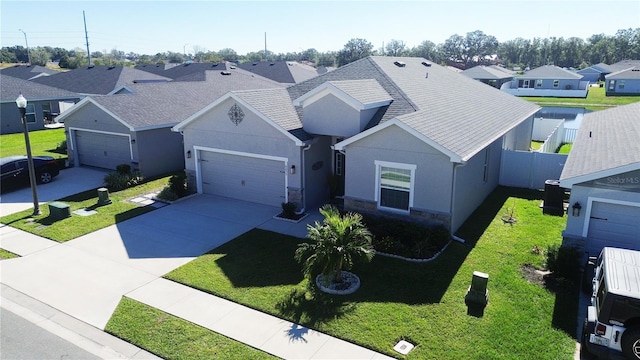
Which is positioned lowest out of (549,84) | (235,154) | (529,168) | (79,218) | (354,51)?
(79,218)

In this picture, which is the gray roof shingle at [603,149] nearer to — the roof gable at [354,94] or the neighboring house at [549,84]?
the roof gable at [354,94]

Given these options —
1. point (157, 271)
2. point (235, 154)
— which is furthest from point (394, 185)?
point (157, 271)

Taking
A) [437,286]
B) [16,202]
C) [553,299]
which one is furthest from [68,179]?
[553,299]

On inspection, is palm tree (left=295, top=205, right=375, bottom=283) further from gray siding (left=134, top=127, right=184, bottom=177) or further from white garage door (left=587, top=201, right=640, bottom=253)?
gray siding (left=134, top=127, right=184, bottom=177)

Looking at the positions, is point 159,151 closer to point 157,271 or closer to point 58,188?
point 58,188

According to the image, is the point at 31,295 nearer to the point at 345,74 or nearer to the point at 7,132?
the point at 345,74

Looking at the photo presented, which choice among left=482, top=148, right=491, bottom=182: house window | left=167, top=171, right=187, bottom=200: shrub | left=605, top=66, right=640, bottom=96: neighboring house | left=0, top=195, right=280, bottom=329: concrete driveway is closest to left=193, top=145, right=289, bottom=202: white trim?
left=167, top=171, right=187, bottom=200: shrub

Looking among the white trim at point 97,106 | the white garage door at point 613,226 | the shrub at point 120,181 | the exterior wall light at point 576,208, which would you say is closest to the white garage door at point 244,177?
the shrub at point 120,181
